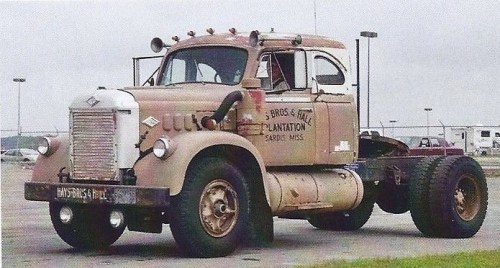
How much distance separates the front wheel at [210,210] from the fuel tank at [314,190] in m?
0.66

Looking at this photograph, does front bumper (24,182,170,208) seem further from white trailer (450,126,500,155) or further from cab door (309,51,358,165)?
white trailer (450,126,500,155)

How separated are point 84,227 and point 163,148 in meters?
2.06

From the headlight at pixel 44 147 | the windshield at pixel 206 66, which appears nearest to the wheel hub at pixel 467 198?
the windshield at pixel 206 66

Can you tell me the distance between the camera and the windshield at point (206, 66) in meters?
13.3

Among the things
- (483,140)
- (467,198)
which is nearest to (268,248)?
(467,198)

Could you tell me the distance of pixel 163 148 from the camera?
1146 cm

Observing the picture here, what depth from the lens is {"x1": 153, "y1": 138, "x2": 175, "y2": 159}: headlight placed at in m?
11.5

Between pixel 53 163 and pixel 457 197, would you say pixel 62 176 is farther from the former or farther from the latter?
pixel 457 197

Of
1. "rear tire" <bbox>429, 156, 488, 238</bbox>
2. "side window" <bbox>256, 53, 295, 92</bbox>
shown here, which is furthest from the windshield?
"rear tire" <bbox>429, 156, 488, 238</bbox>

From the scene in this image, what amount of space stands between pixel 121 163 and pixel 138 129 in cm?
41

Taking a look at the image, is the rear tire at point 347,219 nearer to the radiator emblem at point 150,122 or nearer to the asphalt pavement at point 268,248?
the asphalt pavement at point 268,248

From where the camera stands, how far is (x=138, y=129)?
11.9m

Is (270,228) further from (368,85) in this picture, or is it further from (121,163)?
(368,85)

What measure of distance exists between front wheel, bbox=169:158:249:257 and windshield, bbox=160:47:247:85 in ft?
4.82
